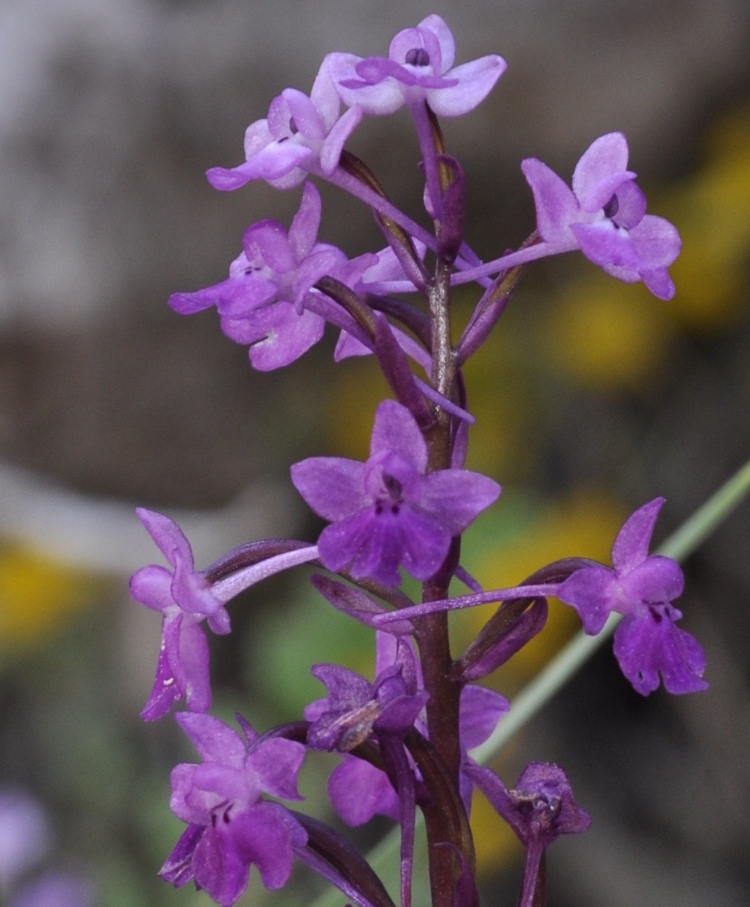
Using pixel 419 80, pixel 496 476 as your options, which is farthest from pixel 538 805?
pixel 496 476

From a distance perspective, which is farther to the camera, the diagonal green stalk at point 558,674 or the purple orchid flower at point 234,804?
the diagonal green stalk at point 558,674

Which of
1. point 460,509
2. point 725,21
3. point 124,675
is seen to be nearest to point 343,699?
point 460,509

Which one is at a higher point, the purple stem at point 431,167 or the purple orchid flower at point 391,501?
the purple stem at point 431,167

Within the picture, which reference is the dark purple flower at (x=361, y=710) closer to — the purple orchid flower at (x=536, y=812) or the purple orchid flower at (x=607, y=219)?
the purple orchid flower at (x=536, y=812)

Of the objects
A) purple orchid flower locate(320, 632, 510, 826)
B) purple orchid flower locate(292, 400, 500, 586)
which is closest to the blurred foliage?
purple orchid flower locate(320, 632, 510, 826)

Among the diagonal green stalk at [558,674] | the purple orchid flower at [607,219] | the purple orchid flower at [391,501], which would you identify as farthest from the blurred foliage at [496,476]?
the purple orchid flower at [391,501]

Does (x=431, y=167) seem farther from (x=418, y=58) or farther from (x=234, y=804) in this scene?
(x=234, y=804)
